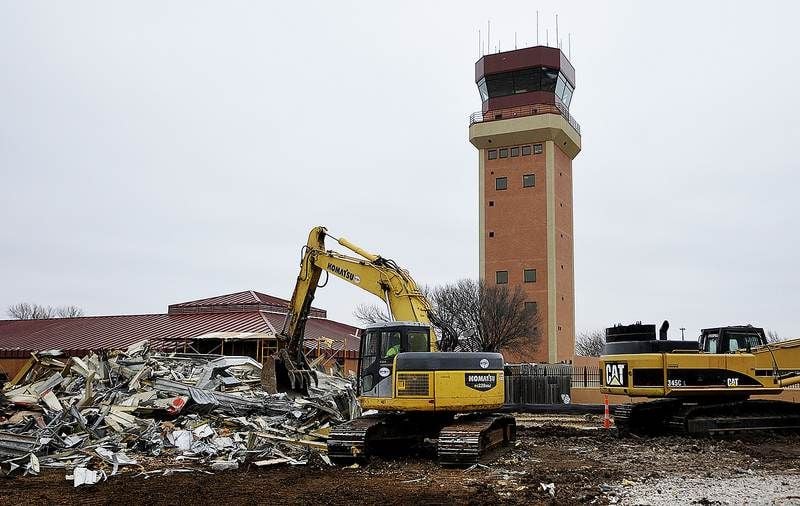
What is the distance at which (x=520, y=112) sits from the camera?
52.7 m

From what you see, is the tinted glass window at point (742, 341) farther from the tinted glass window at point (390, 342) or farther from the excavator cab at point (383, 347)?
the tinted glass window at point (390, 342)

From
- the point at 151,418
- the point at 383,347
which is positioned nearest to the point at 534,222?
the point at 151,418

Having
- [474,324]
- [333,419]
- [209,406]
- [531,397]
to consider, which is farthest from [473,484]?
[474,324]

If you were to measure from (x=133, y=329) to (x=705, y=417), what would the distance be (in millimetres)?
29624

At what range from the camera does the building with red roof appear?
3478cm

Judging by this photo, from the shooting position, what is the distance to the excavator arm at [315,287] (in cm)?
1759

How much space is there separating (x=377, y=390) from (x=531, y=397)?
66.4 feet

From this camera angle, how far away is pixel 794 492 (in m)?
11.5

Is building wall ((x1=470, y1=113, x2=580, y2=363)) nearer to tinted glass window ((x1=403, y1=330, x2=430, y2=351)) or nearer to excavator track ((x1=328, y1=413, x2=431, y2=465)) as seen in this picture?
→ excavator track ((x1=328, y1=413, x2=431, y2=465))

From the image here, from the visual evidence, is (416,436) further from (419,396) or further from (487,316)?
(487,316)

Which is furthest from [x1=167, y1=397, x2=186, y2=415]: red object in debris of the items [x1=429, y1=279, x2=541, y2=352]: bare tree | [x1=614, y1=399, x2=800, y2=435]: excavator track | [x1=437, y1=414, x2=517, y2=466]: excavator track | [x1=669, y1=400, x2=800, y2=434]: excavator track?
[x1=429, y1=279, x2=541, y2=352]: bare tree

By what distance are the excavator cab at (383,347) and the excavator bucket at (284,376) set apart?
18.2ft

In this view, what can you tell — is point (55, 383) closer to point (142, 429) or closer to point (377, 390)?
point (142, 429)

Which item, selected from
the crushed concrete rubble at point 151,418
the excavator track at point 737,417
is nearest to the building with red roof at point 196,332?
the crushed concrete rubble at point 151,418
